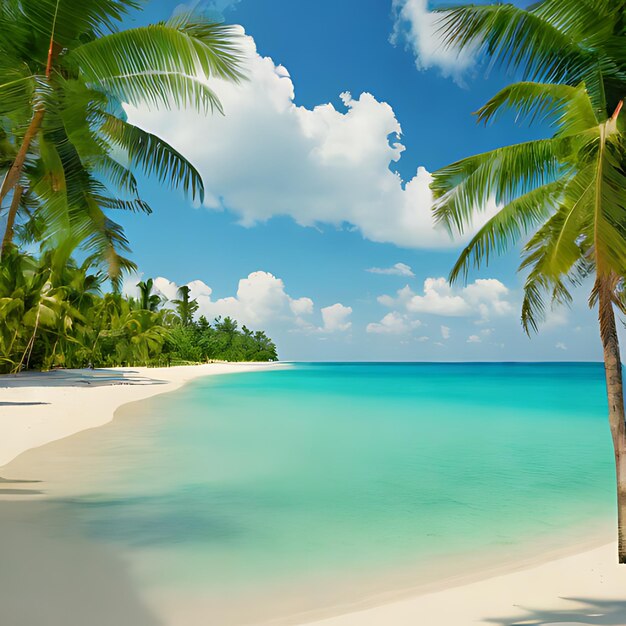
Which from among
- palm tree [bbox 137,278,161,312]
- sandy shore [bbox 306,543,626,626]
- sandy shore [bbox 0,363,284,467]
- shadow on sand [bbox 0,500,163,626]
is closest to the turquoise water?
shadow on sand [bbox 0,500,163,626]

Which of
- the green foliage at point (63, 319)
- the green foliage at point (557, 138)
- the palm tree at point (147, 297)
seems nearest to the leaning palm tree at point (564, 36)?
the green foliage at point (557, 138)

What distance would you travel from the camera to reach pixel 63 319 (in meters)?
21.7

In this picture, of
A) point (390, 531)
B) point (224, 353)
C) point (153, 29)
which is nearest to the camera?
point (390, 531)

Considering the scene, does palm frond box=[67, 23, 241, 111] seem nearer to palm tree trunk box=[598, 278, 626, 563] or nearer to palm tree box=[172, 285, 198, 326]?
palm tree trunk box=[598, 278, 626, 563]

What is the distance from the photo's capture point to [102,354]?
38625 mm

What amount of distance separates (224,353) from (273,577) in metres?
71.8

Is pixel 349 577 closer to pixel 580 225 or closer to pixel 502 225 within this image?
pixel 580 225

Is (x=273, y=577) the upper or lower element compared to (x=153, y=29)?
lower

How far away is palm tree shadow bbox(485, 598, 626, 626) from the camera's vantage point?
282 cm

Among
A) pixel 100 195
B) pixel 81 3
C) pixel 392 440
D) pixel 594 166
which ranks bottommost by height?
pixel 392 440

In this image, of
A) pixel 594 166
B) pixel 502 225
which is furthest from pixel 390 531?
pixel 594 166

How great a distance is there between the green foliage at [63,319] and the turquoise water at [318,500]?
4.48m

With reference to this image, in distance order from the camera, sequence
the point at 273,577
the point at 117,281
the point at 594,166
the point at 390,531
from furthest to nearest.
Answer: the point at 117,281, the point at 390,531, the point at 273,577, the point at 594,166

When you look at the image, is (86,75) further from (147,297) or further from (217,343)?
(217,343)
